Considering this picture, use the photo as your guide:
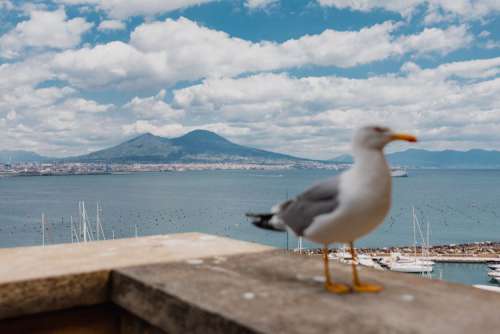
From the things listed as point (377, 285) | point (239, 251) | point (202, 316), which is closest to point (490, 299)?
point (377, 285)

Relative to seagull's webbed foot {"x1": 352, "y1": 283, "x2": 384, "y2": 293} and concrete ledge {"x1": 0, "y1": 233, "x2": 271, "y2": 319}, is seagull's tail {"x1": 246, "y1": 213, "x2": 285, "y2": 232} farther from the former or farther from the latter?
concrete ledge {"x1": 0, "y1": 233, "x2": 271, "y2": 319}

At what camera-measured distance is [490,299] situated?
6.14 ft

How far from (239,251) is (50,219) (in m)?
73.7

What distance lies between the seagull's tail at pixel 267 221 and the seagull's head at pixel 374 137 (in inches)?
18.4

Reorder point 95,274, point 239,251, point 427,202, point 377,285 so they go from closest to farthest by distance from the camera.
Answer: point 377,285
point 95,274
point 239,251
point 427,202

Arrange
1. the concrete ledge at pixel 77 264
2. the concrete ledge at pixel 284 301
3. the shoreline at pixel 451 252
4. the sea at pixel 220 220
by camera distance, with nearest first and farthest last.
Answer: the concrete ledge at pixel 284 301 → the concrete ledge at pixel 77 264 → the shoreline at pixel 451 252 → the sea at pixel 220 220

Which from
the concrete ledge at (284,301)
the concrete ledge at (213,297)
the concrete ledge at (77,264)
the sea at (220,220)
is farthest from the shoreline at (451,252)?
the concrete ledge at (284,301)

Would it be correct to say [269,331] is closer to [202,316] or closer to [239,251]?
[202,316]

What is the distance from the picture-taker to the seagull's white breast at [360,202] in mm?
1898

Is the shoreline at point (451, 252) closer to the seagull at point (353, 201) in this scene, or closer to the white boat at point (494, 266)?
the white boat at point (494, 266)

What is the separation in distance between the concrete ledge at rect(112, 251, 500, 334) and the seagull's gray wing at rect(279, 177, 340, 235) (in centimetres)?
27

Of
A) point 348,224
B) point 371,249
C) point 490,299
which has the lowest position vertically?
point 371,249

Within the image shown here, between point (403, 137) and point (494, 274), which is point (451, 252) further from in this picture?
point (403, 137)

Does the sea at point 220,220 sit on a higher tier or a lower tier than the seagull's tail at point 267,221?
lower
